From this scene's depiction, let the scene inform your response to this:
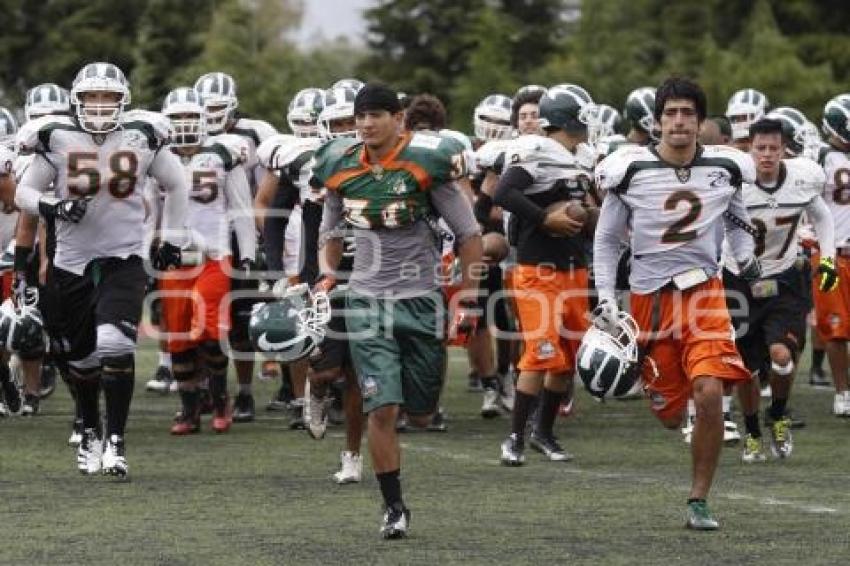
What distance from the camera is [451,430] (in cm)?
1323

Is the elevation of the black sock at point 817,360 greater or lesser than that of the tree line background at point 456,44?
lesser

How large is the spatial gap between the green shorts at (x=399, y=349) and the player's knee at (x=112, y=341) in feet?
5.98

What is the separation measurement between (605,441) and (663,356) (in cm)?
345

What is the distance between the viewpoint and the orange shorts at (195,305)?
1320 cm

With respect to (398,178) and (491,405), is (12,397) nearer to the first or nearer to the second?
(491,405)

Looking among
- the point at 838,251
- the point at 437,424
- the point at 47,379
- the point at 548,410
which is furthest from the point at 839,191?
the point at 47,379

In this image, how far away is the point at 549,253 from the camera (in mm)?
11422

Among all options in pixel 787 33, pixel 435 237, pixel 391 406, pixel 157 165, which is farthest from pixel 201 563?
pixel 787 33

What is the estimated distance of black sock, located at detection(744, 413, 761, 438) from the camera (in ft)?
37.1

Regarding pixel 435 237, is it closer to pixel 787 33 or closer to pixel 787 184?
pixel 787 184

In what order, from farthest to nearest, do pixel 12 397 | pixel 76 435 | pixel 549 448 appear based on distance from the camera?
pixel 12 397 < pixel 76 435 < pixel 549 448

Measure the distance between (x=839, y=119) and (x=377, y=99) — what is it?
596 centimetres

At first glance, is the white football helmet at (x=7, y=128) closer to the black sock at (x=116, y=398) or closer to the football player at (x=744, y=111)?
the black sock at (x=116, y=398)

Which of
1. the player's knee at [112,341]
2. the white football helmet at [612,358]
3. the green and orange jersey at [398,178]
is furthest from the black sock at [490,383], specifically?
the green and orange jersey at [398,178]
